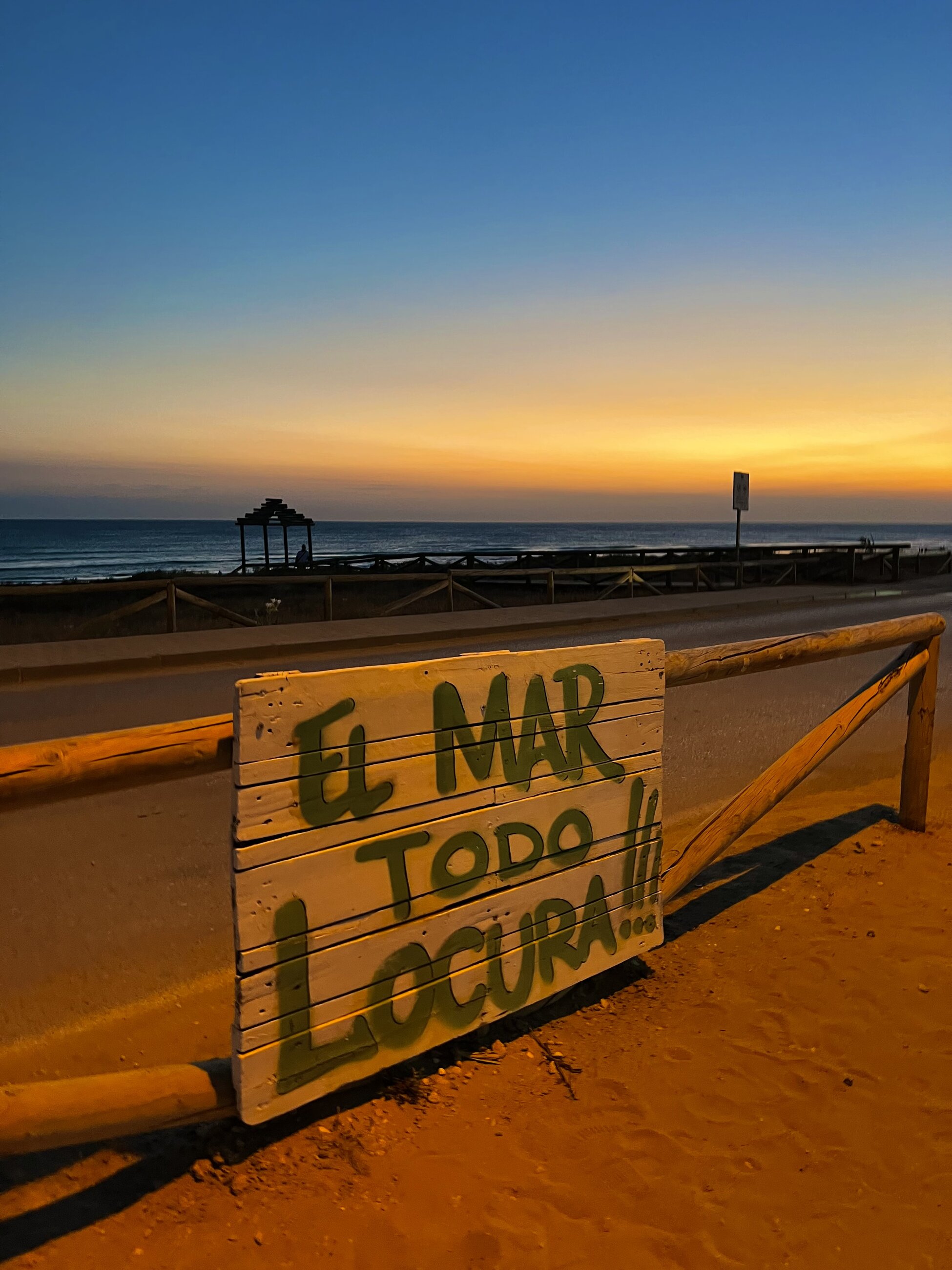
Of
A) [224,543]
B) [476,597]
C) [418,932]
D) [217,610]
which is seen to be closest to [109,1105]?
[418,932]

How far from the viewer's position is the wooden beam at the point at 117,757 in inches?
83.0

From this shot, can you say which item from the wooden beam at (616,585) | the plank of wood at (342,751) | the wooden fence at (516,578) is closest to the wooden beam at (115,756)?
the plank of wood at (342,751)

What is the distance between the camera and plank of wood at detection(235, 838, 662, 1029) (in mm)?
2381

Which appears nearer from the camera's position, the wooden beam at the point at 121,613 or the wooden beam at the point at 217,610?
the wooden beam at the point at 121,613

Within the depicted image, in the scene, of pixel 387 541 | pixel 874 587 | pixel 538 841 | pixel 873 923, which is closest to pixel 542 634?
pixel 873 923

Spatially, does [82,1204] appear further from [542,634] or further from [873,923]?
[542,634]

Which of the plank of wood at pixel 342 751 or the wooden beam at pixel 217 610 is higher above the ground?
the plank of wood at pixel 342 751

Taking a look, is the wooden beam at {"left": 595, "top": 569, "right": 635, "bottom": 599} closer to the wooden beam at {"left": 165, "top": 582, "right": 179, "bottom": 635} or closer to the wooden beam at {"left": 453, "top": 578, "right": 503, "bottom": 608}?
the wooden beam at {"left": 453, "top": 578, "right": 503, "bottom": 608}

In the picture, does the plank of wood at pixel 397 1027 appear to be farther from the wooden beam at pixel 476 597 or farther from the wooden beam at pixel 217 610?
the wooden beam at pixel 476 597

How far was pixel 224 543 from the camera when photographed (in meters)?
122

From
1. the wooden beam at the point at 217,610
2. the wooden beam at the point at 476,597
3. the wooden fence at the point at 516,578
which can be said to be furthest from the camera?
the wooden beam at the point at 476,597

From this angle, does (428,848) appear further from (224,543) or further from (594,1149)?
(224,543)

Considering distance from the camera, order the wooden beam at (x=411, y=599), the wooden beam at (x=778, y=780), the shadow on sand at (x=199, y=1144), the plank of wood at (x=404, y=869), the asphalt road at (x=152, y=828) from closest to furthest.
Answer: the shadow on sand at (x=199, y=1144) < the plank of wood at (x=404, y=869) < the asphalt road at (x=152, y=828) < the wooden beam at (x=778, y=780) < the wooden beam at (x=411, y=599)

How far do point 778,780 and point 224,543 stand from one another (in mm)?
124794
